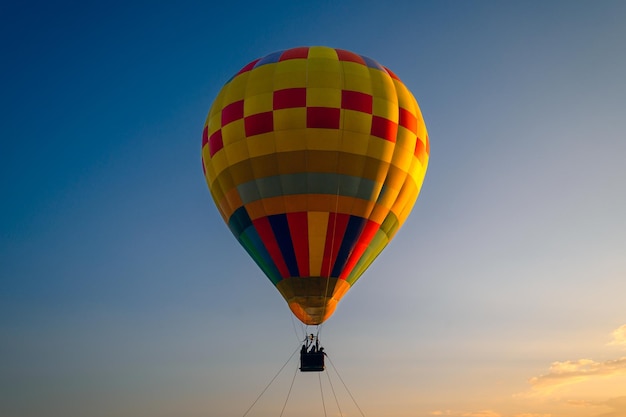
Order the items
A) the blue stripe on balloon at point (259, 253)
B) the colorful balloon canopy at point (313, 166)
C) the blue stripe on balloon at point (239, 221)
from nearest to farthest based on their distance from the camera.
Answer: the colorful balloon canopy at point (313, 166) → the blue stripe on balloon at point (259, 253) → the blue stripe on balloon at point (239, 221)

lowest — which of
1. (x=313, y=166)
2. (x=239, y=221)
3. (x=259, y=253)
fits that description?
(x=259, y=253)

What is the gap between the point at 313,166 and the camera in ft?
50.9

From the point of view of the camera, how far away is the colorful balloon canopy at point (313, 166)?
15.5 meters

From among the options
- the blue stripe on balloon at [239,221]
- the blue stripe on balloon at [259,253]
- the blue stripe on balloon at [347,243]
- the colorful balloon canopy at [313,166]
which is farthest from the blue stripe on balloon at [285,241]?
the blue stripe on balloon at [347,243]

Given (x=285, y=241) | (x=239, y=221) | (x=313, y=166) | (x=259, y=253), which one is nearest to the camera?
(x=313, y=166)

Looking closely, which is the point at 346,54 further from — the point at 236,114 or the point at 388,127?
the point at 236,114

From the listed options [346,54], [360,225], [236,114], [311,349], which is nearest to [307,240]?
[360,225]

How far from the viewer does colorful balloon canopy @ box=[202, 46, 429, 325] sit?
1554 cm

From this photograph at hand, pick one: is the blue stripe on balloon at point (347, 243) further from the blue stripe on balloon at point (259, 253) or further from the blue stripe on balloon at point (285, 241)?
the blue stripe on balloon at point (259, 253)

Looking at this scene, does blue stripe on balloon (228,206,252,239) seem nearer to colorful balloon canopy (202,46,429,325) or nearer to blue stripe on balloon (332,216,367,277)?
colorful balloon canopy (202,46,429,325)

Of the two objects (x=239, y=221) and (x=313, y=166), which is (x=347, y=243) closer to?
(x=313, y=166)

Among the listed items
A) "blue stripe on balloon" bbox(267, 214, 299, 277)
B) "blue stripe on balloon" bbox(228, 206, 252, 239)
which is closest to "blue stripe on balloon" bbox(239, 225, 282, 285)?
"blue stripe on balloon" bbox(228, 206, 252, 239)

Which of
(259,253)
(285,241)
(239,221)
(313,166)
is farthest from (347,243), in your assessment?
(239,221)

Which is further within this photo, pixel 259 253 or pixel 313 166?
pixel 259 253
